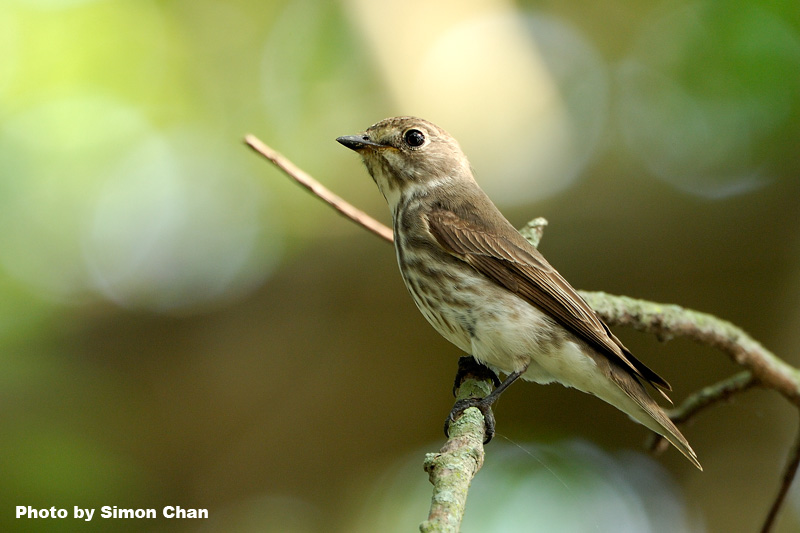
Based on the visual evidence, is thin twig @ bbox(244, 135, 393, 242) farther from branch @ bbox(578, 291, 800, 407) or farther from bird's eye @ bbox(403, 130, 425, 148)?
branch @ bbox(578, 291, 800, 407)

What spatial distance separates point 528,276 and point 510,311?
0.63 ft

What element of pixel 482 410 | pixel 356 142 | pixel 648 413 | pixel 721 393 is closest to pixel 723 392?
pixel 721 393

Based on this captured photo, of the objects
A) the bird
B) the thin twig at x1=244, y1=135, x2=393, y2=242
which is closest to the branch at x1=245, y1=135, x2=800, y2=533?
the thin twig at x1=244, y1=135, x2=393, y2=242

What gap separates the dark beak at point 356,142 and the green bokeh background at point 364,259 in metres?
1.20

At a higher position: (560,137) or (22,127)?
(22,127)

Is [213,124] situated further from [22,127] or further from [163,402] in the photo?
[163,402]

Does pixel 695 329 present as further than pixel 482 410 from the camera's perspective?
Yes

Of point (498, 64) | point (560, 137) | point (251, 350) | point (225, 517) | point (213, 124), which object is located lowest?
point (225, 517)

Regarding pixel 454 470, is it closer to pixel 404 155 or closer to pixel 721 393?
pixel 721 393

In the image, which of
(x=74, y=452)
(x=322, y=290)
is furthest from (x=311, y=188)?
(x=74, y=452)

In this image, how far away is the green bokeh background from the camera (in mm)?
4277

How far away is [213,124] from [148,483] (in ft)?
8.94

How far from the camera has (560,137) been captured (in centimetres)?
493

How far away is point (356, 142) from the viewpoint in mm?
3266
